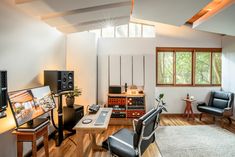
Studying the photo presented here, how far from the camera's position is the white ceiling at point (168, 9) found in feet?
9.42

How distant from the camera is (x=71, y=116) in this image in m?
3.62

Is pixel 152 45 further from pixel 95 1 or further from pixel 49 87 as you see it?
pixel 49 87

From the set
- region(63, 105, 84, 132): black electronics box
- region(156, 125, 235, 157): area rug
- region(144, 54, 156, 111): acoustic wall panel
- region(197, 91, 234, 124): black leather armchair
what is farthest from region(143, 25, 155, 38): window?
region(63, 105, 84, 132): black electronics box

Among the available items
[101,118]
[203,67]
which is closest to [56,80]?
[101,118]

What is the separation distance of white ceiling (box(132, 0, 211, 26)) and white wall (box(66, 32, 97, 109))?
5.36 ft

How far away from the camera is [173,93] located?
5.39 metres

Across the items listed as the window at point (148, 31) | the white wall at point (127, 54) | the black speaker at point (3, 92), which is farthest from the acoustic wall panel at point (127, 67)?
the black speaker at point (3, 92)

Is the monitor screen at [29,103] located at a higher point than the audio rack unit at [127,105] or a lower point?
higher

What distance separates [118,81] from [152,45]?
1.54 meters

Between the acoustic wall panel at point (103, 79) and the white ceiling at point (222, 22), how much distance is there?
2.79m

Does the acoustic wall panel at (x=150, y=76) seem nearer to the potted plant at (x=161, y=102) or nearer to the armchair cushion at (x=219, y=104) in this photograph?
the potted plant at (x=161, y=102)

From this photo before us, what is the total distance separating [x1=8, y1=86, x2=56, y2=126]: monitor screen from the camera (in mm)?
1967

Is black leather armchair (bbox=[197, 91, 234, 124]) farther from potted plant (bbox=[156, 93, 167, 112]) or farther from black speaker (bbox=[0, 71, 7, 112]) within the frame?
black speaker (bbox=[0, 71, 7, 112])

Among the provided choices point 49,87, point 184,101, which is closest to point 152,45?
point 184,101
